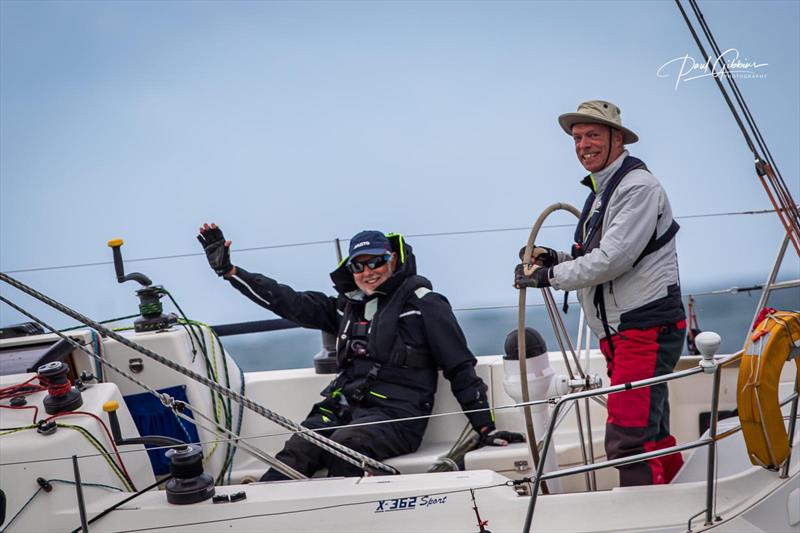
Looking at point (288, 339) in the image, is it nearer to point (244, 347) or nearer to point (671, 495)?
point (244, 347)

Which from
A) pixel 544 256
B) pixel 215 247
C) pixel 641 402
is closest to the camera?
pixel 641 402

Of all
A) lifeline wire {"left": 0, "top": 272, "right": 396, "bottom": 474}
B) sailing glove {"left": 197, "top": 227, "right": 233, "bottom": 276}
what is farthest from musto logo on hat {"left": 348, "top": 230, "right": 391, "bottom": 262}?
lifeline wire {"left": 0, "top": 272, "right": 396, "bottom": 474}

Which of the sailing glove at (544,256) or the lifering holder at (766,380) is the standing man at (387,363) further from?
the lifering holder at (766,380)

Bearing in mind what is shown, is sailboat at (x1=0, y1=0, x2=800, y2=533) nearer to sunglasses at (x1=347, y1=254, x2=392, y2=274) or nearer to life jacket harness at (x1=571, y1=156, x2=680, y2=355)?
life jacket harness at (x1=571, y1=156, x2=680, y2=355)

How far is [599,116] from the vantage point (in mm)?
1979

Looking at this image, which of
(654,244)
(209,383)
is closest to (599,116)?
(654,244)

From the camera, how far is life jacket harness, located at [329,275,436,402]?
246 cm

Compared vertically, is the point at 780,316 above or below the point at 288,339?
above

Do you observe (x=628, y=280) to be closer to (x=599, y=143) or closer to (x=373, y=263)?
(x=599, y=143)

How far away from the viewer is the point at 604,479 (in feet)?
7.88

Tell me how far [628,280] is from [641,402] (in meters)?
0.27

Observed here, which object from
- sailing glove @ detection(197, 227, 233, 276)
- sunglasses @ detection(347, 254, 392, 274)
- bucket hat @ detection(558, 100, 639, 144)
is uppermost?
bucket hat @ detection(558, 100, 639, 144)

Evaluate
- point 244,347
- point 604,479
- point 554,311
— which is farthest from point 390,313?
point 244,347

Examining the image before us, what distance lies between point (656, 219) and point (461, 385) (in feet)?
2.46
